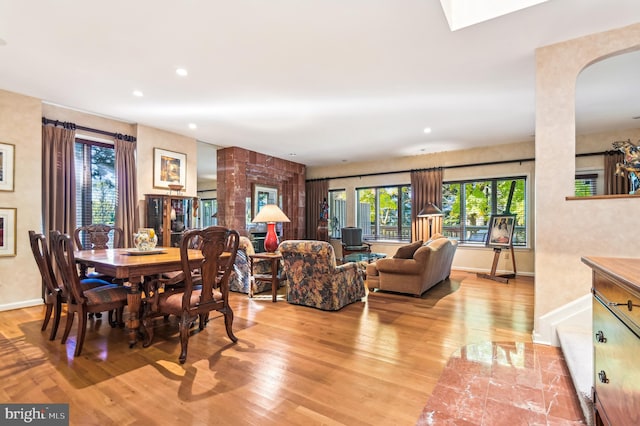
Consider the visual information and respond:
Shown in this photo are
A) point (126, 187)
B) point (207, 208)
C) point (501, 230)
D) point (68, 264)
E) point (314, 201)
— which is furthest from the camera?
point (207, 208)

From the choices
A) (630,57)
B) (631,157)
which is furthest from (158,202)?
(630,57)

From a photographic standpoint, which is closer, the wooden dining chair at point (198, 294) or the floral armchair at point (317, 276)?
the wooden dining chair at point (198, 294)

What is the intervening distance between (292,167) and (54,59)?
18.9ft

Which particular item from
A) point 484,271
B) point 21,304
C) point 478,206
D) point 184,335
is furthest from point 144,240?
point 478,206

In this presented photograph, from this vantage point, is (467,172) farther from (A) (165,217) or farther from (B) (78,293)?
(B) (78,293)

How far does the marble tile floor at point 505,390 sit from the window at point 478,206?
4584 millimetres

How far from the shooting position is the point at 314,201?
8.96 meters

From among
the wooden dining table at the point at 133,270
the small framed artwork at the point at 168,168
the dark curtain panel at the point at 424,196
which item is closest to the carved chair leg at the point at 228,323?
the wooden dining table at the point at 133,270

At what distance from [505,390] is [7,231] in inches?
220

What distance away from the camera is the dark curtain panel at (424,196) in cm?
721

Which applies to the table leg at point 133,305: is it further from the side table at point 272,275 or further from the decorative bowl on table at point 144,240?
the side table at point 272,275

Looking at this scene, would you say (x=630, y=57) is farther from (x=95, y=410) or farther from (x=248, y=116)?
(x=95, y=410)

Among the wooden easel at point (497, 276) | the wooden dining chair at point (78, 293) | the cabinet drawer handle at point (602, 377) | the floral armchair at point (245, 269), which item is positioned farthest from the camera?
the wooden easel at point (497, 276)

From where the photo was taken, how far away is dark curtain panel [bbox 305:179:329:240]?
29.1 ft
